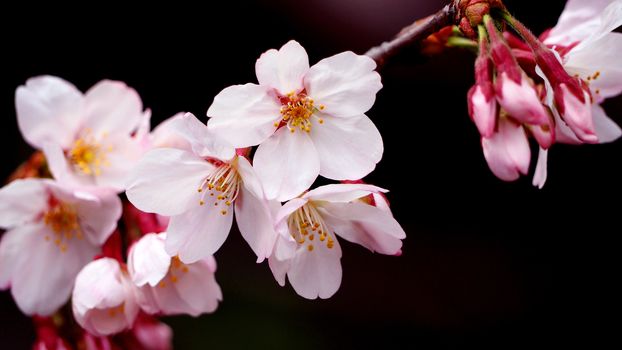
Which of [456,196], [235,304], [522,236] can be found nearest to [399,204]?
[456,196]

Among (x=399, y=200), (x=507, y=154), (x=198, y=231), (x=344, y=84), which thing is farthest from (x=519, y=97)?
(x=399, y=200)

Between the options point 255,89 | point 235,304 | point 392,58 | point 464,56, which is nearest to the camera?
point 255,89

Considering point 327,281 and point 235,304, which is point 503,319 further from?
point 327,281

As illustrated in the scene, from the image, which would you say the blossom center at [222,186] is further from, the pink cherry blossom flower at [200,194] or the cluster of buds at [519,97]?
the cluster of buds at [519,97]

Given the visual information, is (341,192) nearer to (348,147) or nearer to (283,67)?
(348,147)

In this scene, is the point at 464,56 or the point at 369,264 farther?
the point at 369,264

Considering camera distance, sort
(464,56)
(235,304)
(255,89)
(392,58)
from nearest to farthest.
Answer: (255,89) < (392,58) < (464,56) < (235,304)

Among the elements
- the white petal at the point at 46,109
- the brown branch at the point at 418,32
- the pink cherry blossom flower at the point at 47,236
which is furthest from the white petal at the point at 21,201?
the brown branch at the point at 418,32
